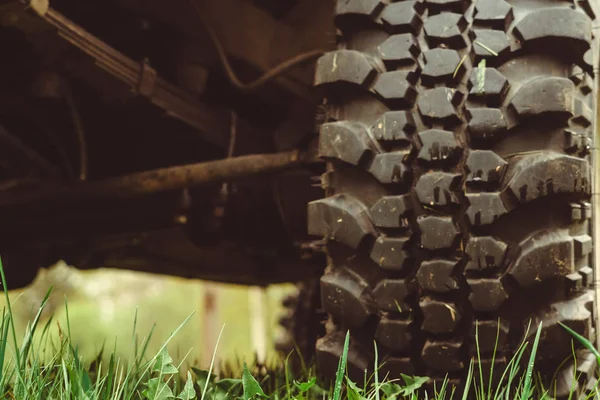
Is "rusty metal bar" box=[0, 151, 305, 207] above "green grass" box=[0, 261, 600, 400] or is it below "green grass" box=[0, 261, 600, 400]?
above

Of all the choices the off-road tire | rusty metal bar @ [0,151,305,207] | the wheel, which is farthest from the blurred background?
the wheel

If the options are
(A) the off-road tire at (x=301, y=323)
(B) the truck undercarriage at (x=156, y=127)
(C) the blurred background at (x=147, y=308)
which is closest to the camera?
(B) the truck undercarriage at (x=156, y=127)

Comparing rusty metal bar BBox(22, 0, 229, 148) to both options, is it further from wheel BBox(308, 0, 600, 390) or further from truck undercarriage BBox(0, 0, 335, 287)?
wheel BBox(308, 0, 600, 390)

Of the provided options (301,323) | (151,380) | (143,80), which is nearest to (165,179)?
(143,80)

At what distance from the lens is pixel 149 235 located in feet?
7.64

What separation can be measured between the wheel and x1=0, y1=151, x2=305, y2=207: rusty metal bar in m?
0.53

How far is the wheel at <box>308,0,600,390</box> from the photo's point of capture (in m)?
1.06

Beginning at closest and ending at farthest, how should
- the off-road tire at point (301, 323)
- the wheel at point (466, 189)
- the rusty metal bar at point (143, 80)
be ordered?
the wheel at point (466, 189), the rusty metal bar at point (143, 80), the off-road tire at point (301, 323)

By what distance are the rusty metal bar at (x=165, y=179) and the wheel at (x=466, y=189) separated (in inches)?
20.9

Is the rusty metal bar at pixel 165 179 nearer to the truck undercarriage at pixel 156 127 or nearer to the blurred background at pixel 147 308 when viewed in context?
the truck undercarriage at pixel 156 127

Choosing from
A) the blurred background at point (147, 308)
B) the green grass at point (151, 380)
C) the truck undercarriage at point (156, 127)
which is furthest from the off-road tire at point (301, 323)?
the blurred background at point (147, 308)

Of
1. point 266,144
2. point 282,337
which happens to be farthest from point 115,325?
point 266,144

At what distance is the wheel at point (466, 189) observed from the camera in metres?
1.06

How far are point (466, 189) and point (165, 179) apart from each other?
0.89 m
